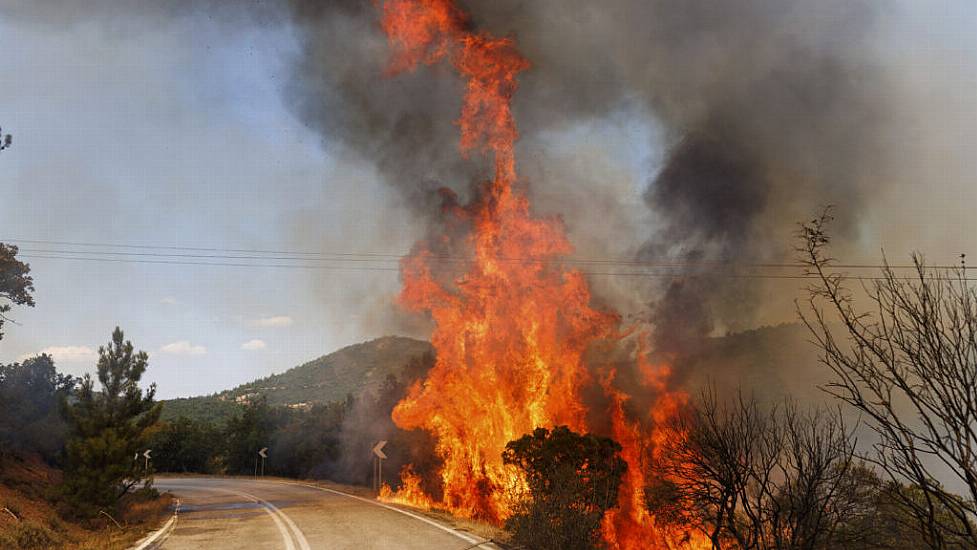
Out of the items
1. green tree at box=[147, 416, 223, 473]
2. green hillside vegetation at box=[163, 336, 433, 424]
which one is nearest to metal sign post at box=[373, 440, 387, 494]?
green tree at box=[147, 416, 223, 473]

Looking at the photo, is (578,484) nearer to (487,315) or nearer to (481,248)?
(487,315)

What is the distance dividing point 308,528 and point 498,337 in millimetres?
12249

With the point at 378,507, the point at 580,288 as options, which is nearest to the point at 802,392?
the point at 580,288

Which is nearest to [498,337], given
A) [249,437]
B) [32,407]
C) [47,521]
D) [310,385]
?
[47,521]

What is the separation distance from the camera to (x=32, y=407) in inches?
1184

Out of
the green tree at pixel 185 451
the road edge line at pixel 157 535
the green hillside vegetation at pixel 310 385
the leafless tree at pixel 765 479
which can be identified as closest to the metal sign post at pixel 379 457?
the road edge line at pixel 157 535

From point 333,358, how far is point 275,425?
8694 cm

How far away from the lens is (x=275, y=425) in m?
55.4

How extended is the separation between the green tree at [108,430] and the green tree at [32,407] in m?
11.9

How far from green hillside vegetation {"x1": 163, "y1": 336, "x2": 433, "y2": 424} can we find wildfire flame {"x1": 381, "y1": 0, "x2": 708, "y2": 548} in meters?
75.9

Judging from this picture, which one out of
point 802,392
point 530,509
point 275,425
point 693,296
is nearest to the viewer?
point 530,509

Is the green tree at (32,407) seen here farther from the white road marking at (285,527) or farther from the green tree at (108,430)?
the white road marking at (285,527)

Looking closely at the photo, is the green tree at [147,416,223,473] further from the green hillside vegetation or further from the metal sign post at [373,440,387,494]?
the metal sign post at [373,440,387,494]

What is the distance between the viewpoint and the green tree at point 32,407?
2809cm
